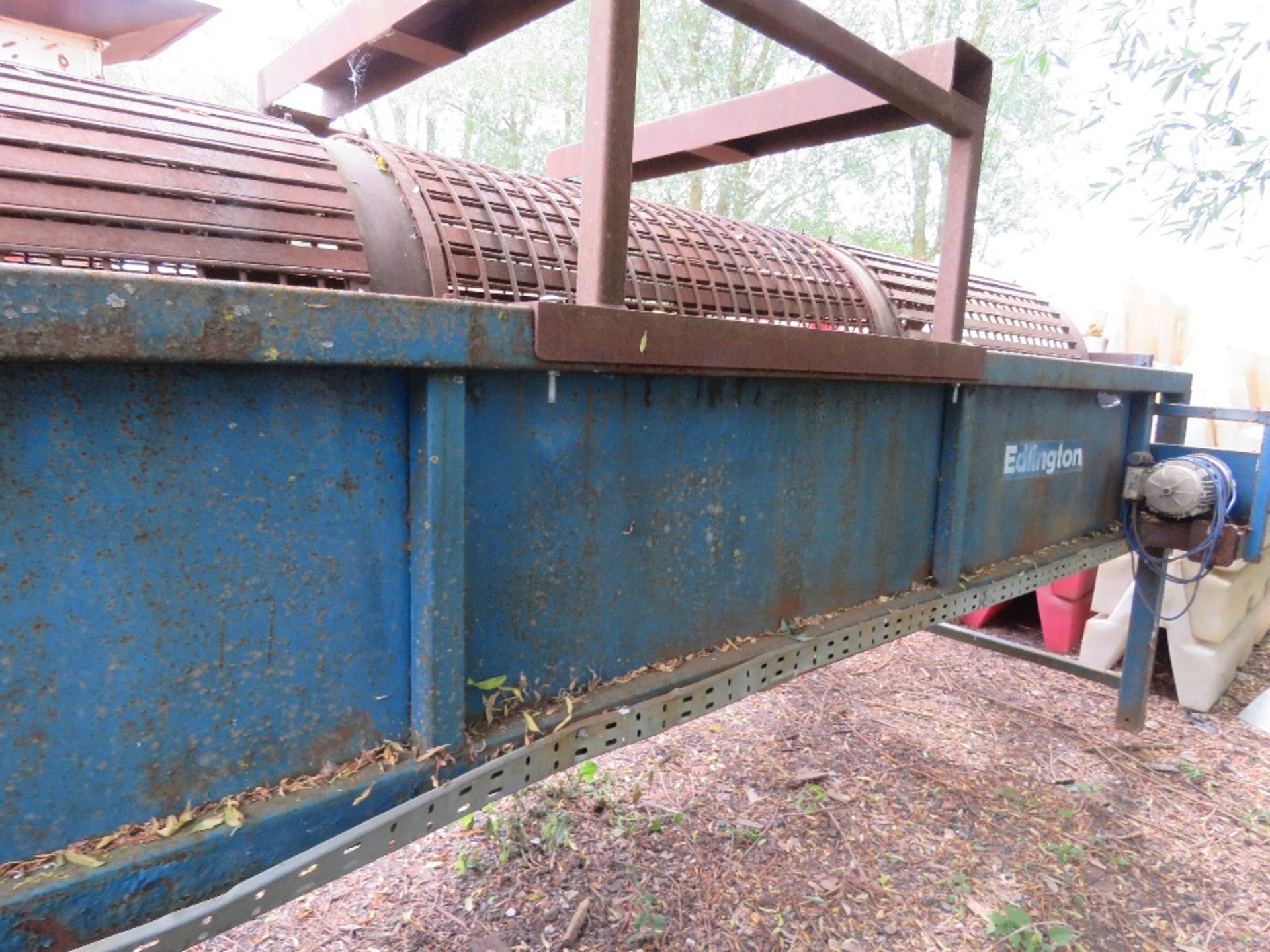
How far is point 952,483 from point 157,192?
2.13 m

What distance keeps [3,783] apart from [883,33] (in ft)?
39.1

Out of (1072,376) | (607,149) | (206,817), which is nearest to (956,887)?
(1072,376)

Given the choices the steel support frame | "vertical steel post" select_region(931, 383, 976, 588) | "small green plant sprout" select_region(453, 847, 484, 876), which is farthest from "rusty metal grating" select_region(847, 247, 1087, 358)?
"small green plant sprout" select_region(453, 847, 484, 876)

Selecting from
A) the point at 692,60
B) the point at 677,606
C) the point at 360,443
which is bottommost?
the point at 677,606

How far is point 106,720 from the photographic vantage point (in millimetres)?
946

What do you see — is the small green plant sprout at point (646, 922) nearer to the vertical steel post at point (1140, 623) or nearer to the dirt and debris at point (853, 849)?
the dirt and debris at point (853, 849)

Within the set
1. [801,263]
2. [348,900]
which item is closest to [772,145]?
[801,263]

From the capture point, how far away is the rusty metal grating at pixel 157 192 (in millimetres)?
1009

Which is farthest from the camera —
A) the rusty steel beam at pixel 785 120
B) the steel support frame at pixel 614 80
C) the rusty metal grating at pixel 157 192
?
the rusty steel beam at pixel 785 120

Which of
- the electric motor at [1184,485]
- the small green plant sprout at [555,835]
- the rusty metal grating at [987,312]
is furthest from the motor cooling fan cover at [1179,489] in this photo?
the small green plant sprout at [555,835]

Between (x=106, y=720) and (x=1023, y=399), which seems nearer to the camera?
(x=106, y=720)

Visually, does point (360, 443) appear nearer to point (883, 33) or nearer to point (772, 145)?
point (772, 145)

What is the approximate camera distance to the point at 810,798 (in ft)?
10.3

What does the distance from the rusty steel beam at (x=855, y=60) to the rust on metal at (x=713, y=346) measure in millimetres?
568
